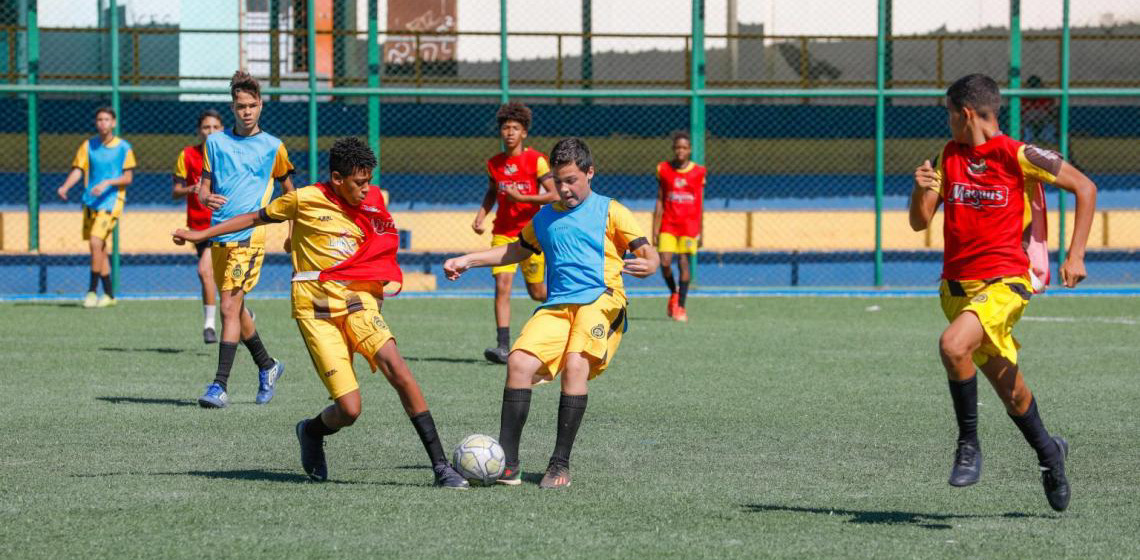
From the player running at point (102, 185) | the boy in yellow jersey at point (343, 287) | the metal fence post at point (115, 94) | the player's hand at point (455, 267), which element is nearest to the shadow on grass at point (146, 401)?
the boy in yellow jersey at point (343, 287)

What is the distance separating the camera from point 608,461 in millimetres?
7336

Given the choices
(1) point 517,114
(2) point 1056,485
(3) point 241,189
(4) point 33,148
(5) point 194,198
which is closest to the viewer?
(2) point 1056,485

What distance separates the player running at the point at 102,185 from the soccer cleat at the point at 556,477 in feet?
38.5

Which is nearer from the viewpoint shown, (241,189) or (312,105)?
(241,189)

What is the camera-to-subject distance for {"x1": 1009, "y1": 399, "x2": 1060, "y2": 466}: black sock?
6078mm

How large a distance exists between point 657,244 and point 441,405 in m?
7.58

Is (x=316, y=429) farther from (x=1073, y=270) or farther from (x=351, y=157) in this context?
(x=1073, y=270)

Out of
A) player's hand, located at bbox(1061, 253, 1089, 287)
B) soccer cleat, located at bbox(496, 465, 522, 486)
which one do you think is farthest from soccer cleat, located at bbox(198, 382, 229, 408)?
player's hand, located at bbox(1061, 253, 1089, 287)

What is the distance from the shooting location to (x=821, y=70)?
27.5m

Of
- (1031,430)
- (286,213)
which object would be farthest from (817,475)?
(286,213)

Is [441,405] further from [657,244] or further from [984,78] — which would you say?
[657,244]

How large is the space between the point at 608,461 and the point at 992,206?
2144 mm

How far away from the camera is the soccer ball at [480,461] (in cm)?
653

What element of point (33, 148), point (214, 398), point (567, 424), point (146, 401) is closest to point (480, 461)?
point (567, 424)
